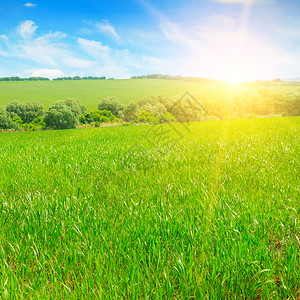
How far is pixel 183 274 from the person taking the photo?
5.89 ft

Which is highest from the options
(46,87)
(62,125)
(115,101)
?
(46,87)

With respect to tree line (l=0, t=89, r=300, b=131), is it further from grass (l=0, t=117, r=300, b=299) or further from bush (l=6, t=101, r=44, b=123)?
grass (l=0, t=117, r=300, b=299)

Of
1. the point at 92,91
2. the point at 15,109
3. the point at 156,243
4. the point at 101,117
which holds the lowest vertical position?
the point at 156,243

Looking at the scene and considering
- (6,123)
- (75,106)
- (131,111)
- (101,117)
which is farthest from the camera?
(131,111)

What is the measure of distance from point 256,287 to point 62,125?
1898 inches

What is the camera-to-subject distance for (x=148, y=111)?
5744 cm

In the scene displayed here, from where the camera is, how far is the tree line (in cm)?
4625

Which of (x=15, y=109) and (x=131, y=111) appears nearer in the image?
(x=15, y=109)

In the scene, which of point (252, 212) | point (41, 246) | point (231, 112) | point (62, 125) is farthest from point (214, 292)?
point (231, 112)

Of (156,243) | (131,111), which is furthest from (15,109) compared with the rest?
(156,243)

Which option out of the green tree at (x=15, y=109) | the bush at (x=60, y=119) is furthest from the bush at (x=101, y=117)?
the green tree at (x=15, y=109)

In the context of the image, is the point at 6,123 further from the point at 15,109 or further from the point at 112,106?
the point at 112,106

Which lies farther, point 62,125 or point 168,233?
point 62,125

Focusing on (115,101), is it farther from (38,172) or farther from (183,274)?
(183,274)
